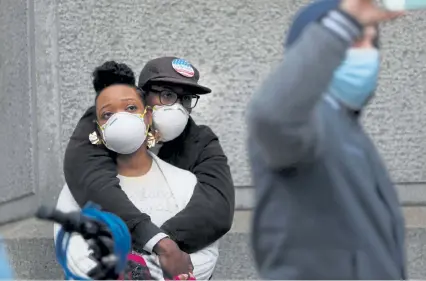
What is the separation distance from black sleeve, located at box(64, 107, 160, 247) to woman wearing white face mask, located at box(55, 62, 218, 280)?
0.10ft

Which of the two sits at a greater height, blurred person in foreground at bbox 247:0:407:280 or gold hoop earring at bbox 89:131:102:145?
blurred person in foreground at bbox 247:0:407:280

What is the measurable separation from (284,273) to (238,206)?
7.64 feet

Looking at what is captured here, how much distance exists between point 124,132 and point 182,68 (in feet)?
1.33

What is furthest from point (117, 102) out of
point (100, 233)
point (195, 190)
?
point (100, 233)

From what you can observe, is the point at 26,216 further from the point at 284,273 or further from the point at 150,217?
the point at 284,273

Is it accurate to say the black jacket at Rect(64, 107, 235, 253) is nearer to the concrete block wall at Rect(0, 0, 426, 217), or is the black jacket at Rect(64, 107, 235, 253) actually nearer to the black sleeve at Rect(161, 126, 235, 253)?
the black sleeve at Rect(161, 126, 235, 253)

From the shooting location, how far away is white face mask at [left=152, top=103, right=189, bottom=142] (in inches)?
133

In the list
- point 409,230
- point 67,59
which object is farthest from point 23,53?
point 409,230

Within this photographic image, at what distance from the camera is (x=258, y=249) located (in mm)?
1988

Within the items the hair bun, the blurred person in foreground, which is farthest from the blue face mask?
the hair bun

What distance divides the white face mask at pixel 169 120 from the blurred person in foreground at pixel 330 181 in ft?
4.66

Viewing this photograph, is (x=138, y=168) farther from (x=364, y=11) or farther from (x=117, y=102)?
(x=364, y=11)

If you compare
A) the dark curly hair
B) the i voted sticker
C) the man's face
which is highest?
the i voted sticker

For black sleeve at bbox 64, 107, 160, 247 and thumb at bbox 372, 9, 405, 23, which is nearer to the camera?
thumb at bbox 372, 9, 405, 23
